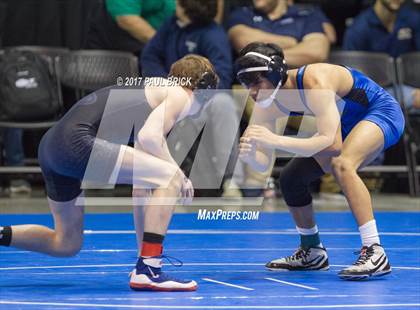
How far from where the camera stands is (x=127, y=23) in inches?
370

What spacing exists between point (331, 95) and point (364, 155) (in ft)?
1.22

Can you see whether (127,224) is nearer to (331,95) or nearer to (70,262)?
(70,262)

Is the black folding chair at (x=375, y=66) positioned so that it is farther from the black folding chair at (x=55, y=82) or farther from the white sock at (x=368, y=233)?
the white sock at (x=368, y=233)

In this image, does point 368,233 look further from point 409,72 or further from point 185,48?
point 409,72

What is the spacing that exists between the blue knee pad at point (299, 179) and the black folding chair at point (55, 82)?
367 centimetres

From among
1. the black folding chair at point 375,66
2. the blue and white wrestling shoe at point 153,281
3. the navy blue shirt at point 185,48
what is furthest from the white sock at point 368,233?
the black folding chair at point 375,66

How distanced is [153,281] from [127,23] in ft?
15.9

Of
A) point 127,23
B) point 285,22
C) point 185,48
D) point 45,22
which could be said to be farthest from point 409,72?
point 45,22

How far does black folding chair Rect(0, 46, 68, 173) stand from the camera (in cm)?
905

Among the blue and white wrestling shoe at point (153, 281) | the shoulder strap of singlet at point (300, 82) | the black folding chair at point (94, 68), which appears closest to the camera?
the blue and white wrestling shoe at point (153, 281)

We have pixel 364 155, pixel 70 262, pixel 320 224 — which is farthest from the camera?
pixel 320 224

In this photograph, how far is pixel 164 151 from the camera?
5156 mm

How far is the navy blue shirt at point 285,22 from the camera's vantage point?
371 inches

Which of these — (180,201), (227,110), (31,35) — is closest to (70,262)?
(180,201)
